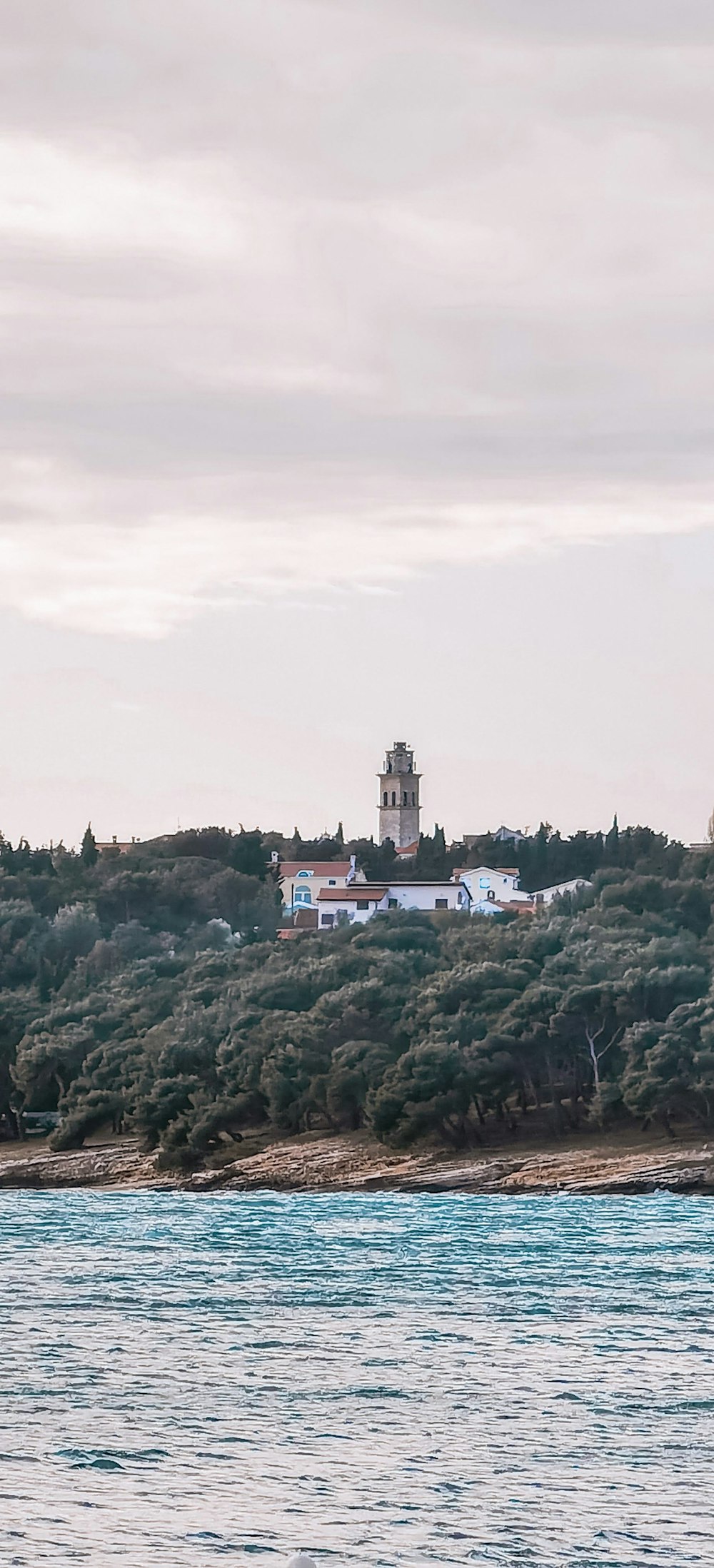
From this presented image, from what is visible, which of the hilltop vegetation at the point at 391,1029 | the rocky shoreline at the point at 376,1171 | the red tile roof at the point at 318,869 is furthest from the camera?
the red tile roof at the point at 318,869

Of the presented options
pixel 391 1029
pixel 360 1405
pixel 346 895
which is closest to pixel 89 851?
pixel 346 895

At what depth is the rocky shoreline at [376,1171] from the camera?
79688 millimetres

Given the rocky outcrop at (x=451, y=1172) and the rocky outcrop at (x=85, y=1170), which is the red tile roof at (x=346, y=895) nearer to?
the rocky outcrop at (x=85, y=1170)

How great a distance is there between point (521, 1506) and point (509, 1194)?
59.0 m

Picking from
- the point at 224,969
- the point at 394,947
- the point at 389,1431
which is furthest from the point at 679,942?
the point at 389,1431

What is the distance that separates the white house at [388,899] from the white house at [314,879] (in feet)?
29.8

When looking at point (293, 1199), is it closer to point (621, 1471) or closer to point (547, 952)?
point (547, 952)

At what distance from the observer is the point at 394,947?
346 feet

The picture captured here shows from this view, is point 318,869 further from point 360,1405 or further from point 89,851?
point 360,1405

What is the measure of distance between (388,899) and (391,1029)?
2632 inches

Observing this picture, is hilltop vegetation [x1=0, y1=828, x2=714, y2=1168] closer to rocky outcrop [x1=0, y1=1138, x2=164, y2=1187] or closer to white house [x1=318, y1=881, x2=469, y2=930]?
rocky outcrop [x1=0, y1=1138, x2=164, y2=1187]

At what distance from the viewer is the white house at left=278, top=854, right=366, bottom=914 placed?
561 feet

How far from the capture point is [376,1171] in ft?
282

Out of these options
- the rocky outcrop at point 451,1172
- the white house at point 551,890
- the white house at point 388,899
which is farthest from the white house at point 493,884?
the rocky outcrop at point 451,1172
